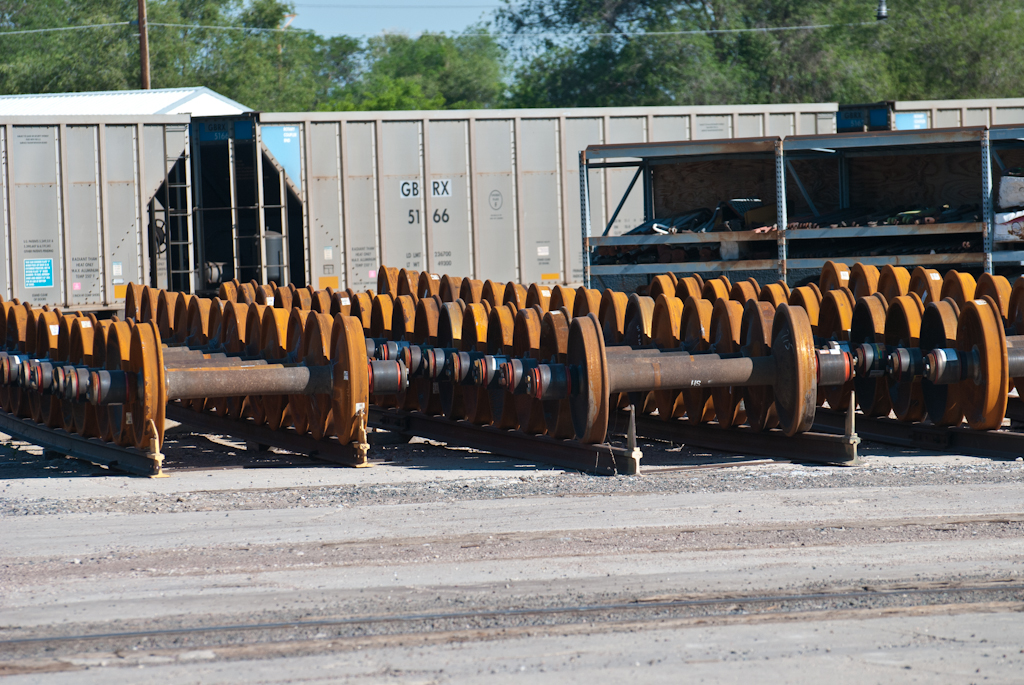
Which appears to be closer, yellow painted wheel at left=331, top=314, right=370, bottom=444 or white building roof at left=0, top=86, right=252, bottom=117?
yellow painted wheel at left=331, top=314, right=370, bottom=444

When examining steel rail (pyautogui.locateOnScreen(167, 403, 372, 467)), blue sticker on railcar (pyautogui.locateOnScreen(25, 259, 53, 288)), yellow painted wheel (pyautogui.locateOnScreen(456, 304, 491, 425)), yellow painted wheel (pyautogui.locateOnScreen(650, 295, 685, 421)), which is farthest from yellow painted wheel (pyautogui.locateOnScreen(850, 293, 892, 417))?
blue sticker on railcar (pyautogui.locateOnScreen(25, 259, 53, 288))

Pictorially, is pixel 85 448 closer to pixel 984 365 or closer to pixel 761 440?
pixel 761 440

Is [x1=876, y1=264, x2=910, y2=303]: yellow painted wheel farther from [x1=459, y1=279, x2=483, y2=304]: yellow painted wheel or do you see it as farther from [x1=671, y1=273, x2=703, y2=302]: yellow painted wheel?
[x1=459, y1=279, x2=483, y2=304]: yellow painted wheel

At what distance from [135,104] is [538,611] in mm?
18928

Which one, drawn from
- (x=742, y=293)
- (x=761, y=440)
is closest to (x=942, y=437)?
(x=761, y=440)

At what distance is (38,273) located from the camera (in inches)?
616

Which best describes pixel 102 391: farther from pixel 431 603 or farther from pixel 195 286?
pixel 195 286

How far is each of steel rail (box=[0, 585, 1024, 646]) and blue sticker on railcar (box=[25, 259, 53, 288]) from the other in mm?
11509

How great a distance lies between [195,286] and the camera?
1673 cm

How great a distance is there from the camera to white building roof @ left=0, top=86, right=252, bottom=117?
71.8 feet

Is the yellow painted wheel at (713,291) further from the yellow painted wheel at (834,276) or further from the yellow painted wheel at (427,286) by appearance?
the yellow painted wheel at (427,286)

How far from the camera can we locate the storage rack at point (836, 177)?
13.0 metres

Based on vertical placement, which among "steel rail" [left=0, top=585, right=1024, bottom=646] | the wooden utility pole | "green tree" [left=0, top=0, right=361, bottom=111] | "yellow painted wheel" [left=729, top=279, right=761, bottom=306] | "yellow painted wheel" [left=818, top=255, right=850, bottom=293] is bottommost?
"steel rail" [left=0, top=585, right=1024, bottom=646]

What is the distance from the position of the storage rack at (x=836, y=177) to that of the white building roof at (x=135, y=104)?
28.7 feet
